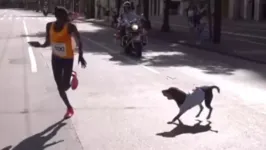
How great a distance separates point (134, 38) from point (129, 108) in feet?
32.6

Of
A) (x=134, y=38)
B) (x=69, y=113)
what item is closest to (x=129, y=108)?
(x=69, y=113)

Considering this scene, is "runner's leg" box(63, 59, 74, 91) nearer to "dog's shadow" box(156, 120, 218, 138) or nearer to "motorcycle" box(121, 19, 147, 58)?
"dog's shadow" box(156, 120, 218, 138)

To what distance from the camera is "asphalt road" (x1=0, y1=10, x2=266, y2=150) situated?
7227mm

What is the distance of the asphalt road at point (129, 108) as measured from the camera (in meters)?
7.23

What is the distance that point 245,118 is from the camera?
8773 millimetres

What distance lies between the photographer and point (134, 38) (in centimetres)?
1933

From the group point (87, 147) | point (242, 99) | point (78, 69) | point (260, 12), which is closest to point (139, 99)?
point (242, 99)

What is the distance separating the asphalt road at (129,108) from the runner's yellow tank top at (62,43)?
94 cm

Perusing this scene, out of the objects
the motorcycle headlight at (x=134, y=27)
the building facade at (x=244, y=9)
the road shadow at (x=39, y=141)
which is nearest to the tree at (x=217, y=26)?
the motorcycle headlight at (x=134, y=27)

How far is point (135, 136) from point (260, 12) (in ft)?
149

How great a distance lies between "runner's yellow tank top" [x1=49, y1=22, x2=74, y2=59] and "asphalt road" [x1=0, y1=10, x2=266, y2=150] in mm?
941

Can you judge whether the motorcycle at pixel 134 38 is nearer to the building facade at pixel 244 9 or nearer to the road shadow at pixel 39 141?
the road shadow at pixel 39 141

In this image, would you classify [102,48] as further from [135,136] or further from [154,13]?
[154,13]

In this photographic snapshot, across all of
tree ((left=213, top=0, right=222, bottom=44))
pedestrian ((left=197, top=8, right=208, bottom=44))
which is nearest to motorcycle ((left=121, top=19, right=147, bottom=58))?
pedestrian ((left=197, top=8, right=208, bottom=44))
